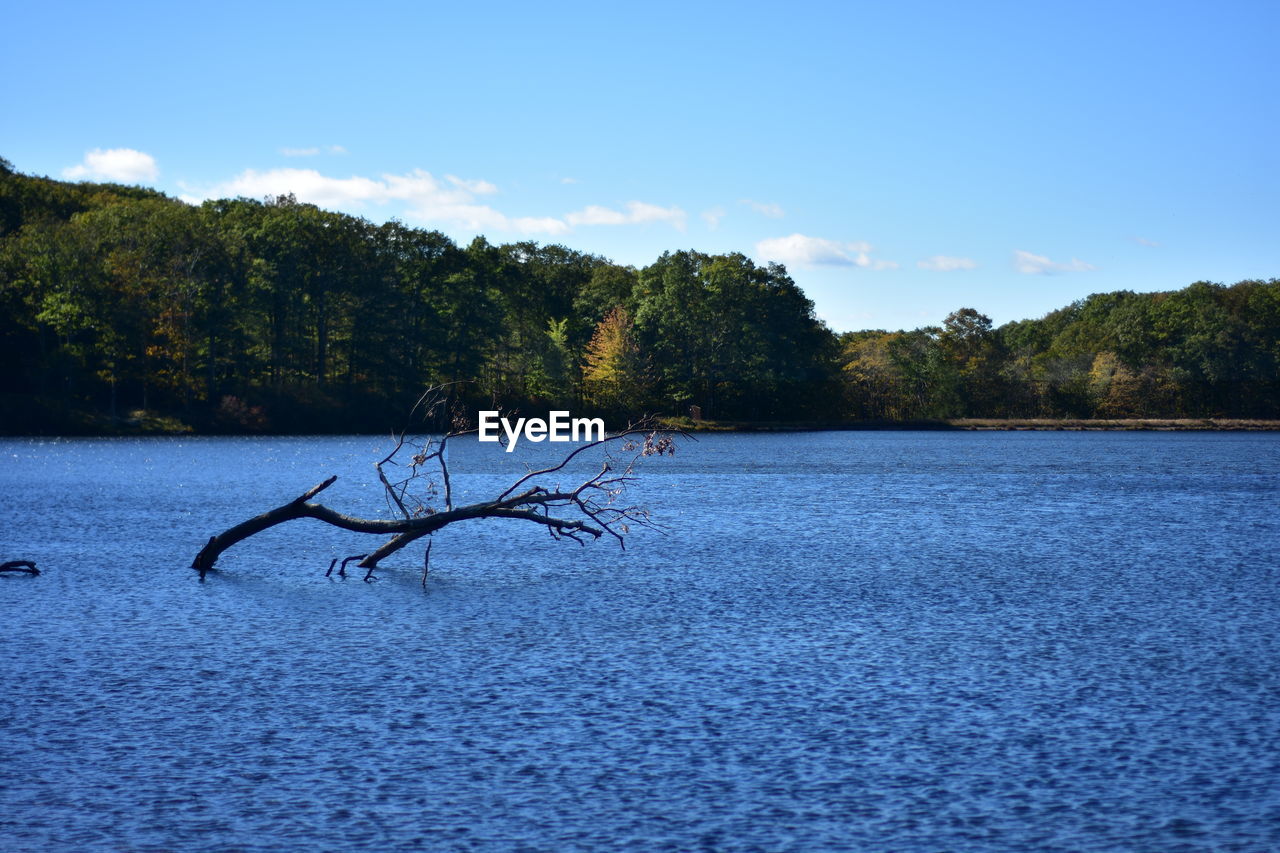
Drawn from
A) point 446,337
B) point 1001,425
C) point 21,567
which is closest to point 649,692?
point 21,567

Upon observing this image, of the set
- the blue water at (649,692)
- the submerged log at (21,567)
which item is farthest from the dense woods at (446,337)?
the submerged log at (21,567)

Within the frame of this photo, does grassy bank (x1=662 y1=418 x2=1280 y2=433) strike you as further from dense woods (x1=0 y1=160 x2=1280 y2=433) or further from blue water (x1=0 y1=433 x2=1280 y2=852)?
blue water (x1=0 y1=433 x2=1280 y2=852)

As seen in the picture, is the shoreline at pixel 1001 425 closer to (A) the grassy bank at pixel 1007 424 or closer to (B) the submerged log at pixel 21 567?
(A) the grassy bank at pixel 1007 424

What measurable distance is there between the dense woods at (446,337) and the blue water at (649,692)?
7103 centimetres

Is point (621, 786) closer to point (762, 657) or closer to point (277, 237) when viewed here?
point (762, 657)

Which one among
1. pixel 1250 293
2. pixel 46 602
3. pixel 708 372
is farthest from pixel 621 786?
pixel 1250 293

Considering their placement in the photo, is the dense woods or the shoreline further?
the shoreline

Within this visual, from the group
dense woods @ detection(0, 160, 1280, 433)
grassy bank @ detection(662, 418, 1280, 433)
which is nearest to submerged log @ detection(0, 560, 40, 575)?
dense woods @ detection(0, 160, 1280, 433)

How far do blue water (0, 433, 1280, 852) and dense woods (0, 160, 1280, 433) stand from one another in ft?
233

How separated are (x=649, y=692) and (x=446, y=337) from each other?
10859 centimetres

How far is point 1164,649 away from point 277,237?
10172cm

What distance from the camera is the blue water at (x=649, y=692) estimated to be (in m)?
11.9

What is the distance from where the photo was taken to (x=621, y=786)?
1288 cm

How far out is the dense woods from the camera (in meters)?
104
